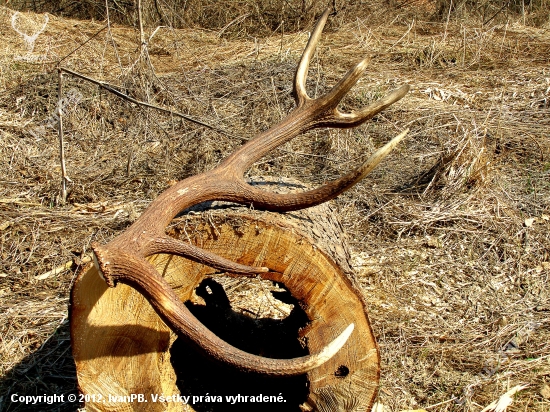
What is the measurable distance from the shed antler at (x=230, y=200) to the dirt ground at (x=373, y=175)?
1.18 m

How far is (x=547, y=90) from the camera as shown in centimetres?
599

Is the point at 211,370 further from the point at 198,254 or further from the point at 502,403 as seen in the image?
the point at 502,403

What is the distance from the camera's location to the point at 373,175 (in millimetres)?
4918

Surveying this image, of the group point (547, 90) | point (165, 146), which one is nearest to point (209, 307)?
point (165, 146)

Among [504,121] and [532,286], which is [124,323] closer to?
[532,286]

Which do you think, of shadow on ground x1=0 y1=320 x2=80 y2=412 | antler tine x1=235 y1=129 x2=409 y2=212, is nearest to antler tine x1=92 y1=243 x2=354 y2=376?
antler tine x1=235 y1=129 x2=409 y2=212

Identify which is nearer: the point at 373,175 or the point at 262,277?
the point at 262,277

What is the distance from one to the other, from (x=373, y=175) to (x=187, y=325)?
3.30 m

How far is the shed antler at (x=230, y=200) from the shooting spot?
1.84m

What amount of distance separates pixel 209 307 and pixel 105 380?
2.69 ft

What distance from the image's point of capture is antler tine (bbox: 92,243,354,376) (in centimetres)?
182

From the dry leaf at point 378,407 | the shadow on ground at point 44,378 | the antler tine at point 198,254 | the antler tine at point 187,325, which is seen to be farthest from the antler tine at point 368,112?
the shadow on ground at point 44,378

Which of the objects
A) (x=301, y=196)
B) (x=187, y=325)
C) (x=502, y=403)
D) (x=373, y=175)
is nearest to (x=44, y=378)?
(x=187, y=325)

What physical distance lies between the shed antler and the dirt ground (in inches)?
46.4
